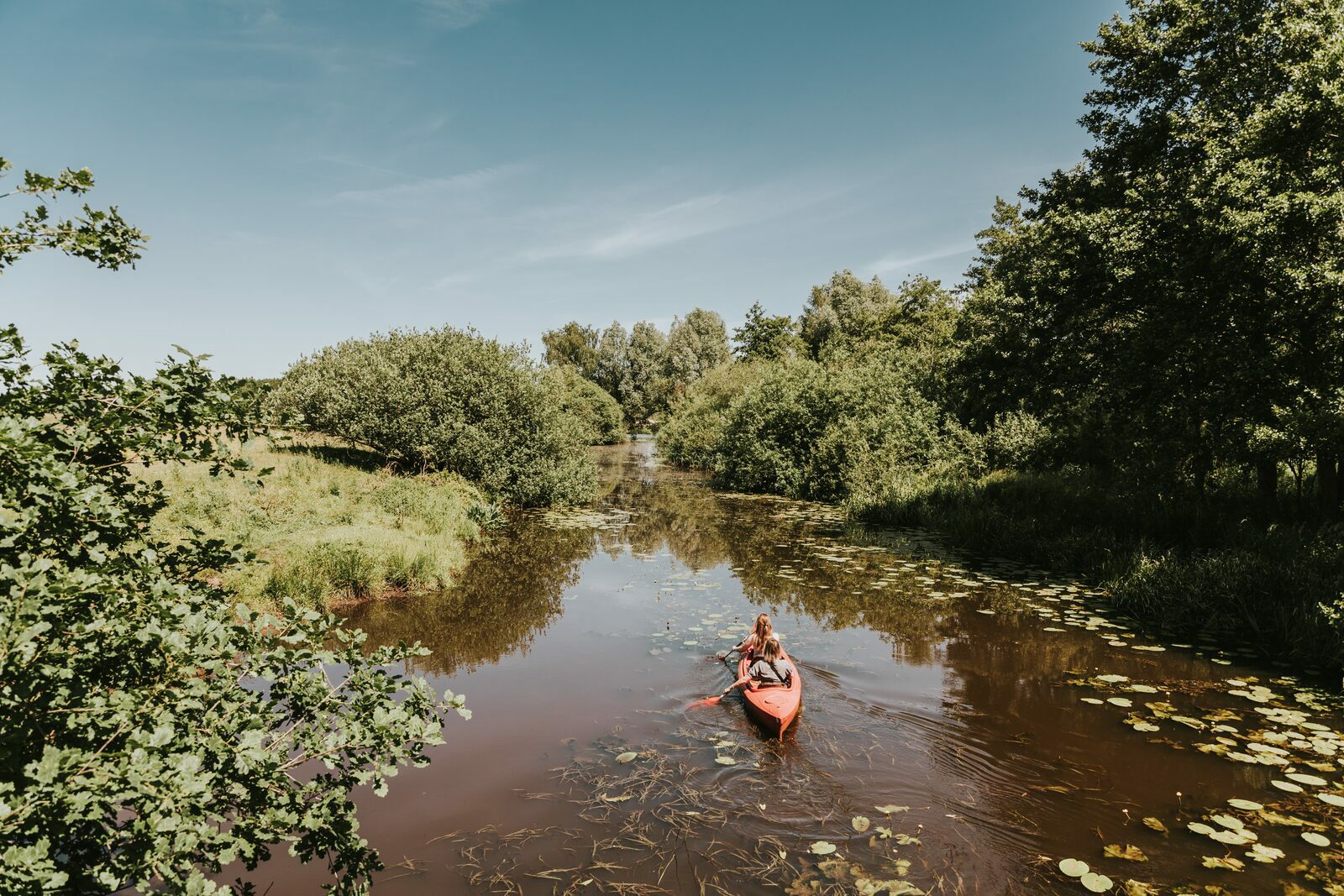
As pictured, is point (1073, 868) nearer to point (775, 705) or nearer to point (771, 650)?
point (775, 705)

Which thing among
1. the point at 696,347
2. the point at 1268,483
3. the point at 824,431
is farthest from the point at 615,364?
the point at 1268,483

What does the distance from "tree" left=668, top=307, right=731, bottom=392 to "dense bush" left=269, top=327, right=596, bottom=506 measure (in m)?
42.6

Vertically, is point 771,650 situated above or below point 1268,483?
below

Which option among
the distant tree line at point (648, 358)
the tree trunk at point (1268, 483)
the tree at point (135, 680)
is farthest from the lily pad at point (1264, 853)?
the distant tree line at point (648, 358)

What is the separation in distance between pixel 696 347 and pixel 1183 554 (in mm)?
→ 64316

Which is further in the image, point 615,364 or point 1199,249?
point 615,364

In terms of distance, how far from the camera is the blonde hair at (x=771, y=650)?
29.9 ft

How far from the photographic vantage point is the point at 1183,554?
1360 centimetres

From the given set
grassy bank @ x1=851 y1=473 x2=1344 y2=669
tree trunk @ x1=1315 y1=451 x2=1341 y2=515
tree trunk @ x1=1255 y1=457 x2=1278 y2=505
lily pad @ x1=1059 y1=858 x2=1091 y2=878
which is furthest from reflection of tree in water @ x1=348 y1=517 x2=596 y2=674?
tree trunk @ x1=1315 y1=451 x2=1341 y2=515

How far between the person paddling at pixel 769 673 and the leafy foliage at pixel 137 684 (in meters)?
5.79

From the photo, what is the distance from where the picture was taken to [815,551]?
59.8 feet

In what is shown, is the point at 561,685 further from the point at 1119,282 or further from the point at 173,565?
the point at 1119,282

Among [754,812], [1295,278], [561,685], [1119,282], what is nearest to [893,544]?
[1119,282]

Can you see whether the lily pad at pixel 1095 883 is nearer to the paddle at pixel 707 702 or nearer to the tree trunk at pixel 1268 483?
the paddle at pixel 707 702
